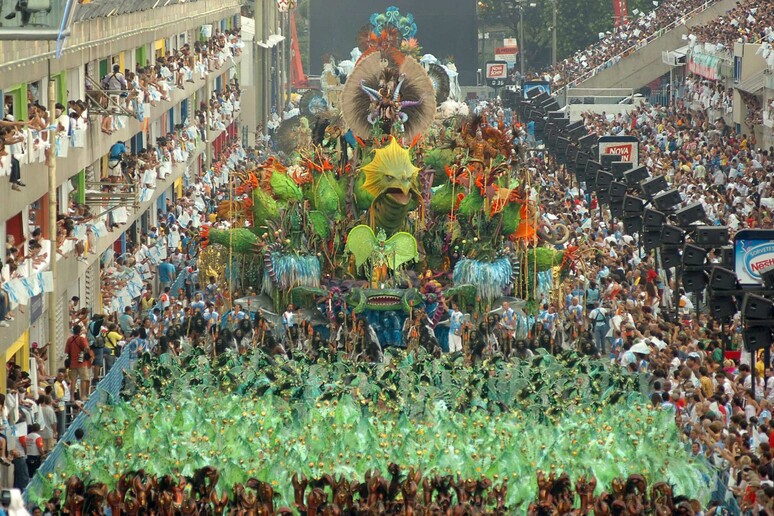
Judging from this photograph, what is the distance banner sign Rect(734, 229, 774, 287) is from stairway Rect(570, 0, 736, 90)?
4932cm

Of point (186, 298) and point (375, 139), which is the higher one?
point (375, 139)

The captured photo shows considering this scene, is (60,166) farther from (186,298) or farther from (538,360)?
(538,360)

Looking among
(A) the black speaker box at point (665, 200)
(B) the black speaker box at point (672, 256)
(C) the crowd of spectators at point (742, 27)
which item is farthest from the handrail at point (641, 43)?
(B) the black speaker box at point (672, 256)

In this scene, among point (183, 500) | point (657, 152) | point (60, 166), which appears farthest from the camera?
point (657, 152)

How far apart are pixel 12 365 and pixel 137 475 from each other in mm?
7270

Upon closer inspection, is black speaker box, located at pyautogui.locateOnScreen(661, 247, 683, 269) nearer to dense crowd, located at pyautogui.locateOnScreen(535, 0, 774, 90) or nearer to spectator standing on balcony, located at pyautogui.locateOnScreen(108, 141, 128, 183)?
spectator standing on balcony, located at pyautogui.locateOnScreen(108, 141, 128, 183)

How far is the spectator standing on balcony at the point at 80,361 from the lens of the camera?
31.5m

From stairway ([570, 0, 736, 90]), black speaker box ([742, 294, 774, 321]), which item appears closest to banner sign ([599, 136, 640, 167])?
black speaker box ([742, 294, 774, 321])

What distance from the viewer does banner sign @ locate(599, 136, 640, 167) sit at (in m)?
49.0

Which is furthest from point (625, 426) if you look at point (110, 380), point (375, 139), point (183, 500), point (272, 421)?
point (375, 139)

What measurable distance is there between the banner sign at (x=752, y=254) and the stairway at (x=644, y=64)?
4932 centimetres

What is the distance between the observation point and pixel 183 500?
75.0 ft

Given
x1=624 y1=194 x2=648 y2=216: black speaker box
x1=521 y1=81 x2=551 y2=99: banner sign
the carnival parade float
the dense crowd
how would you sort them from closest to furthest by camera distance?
the carnival parade float, x1=624 y1=194 x2=648 y2=216: black speaker box, the dense crowd, x1=521 y1=81 x2=551 y2=99: banner sign

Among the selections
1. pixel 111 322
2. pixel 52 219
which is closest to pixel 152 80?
pixel 111 322
